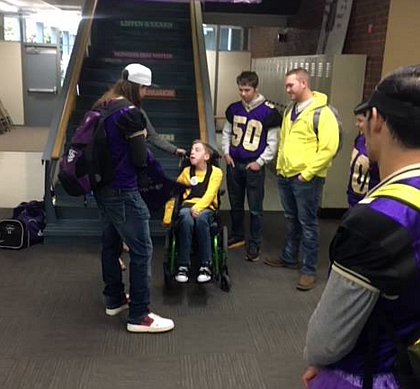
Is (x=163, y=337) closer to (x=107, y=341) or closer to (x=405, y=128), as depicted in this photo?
(x=107, y=341)

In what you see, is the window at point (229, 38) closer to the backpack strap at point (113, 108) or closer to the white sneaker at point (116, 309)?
the white sneaker at point (116, 309)

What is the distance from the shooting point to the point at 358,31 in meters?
5.81

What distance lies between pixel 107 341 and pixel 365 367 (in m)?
2.19

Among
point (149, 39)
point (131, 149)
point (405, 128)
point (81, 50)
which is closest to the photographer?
point (405, 128)

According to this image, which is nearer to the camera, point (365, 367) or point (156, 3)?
point (365, 367)

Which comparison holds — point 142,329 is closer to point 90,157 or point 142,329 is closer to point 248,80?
point 90,157

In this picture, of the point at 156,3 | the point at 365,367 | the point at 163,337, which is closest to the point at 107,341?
the point at 163,337

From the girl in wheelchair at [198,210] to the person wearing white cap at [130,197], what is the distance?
1.62 feet

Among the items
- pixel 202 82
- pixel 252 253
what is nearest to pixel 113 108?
pixel 252 253

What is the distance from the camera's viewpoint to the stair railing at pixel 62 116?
4.51 m

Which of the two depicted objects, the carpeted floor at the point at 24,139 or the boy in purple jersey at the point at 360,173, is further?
the carpeted floor at the point at 24,139

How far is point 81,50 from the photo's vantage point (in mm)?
6258

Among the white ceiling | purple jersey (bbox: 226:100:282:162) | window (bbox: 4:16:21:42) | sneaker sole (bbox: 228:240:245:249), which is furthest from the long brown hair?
window (bbox: 4:16:21:42)

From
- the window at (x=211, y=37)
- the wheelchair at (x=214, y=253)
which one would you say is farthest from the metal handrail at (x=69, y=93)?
the window at (x=211, y=37)
